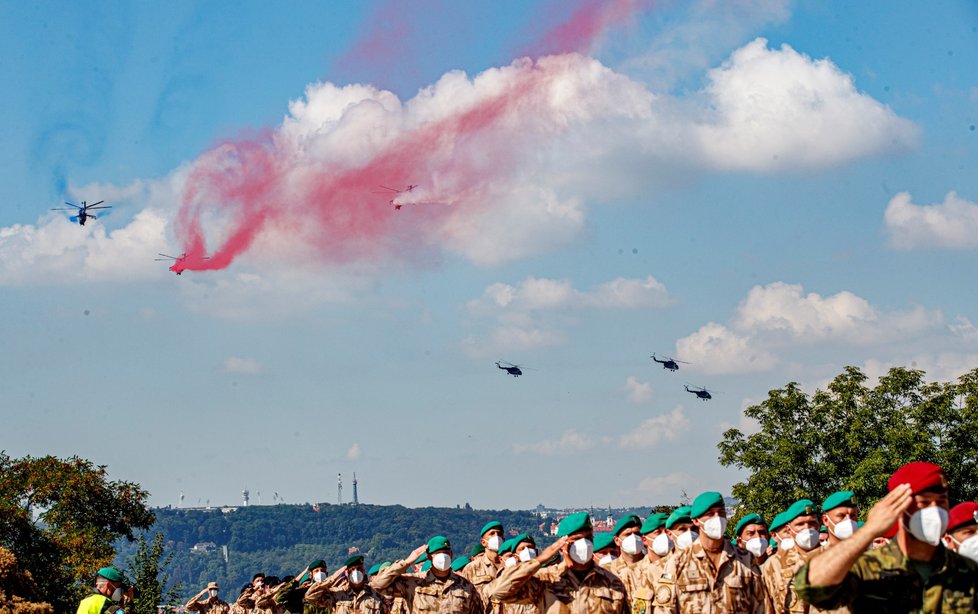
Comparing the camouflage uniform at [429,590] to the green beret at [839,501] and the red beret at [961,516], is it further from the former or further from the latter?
the red beret at [961,516]

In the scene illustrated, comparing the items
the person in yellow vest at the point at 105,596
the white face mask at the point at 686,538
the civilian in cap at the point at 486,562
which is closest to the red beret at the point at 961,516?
the white face mask at the point at 686,538

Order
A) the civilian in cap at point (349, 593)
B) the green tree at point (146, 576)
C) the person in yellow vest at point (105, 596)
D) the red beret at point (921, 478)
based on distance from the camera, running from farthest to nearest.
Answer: the green tree at point (146, 576), the civilian in cap at point (349, 593), the person in yellow vest at point (105, 596), the red beret at point (921, 478)

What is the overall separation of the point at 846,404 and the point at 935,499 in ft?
156

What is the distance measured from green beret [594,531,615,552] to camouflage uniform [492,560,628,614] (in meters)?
0.26

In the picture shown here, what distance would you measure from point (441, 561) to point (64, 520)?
3463 cm

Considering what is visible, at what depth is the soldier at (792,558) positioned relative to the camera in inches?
486

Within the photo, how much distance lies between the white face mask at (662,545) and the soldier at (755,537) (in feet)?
2.73

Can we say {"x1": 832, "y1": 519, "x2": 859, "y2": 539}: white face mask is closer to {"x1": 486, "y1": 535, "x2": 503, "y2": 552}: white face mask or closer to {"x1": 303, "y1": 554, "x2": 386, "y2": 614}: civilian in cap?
{"x1": 486, "y1": 535, "x2": 503, "y2": 552}: white face mask

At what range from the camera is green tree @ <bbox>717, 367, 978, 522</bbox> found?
155ft

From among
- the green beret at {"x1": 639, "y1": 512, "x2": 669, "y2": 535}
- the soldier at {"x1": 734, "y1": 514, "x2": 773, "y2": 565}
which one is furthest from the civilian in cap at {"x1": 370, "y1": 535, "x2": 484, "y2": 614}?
the soldier at {"x1": 734, "y1": 514, "x2": 773, "y2": 565}

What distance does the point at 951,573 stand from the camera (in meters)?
5.84

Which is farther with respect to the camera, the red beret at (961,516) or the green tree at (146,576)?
the green tree at (146,576)

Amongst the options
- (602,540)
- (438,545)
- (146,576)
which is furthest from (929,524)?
(146,576)

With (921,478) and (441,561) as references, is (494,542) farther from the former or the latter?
(921,478)
